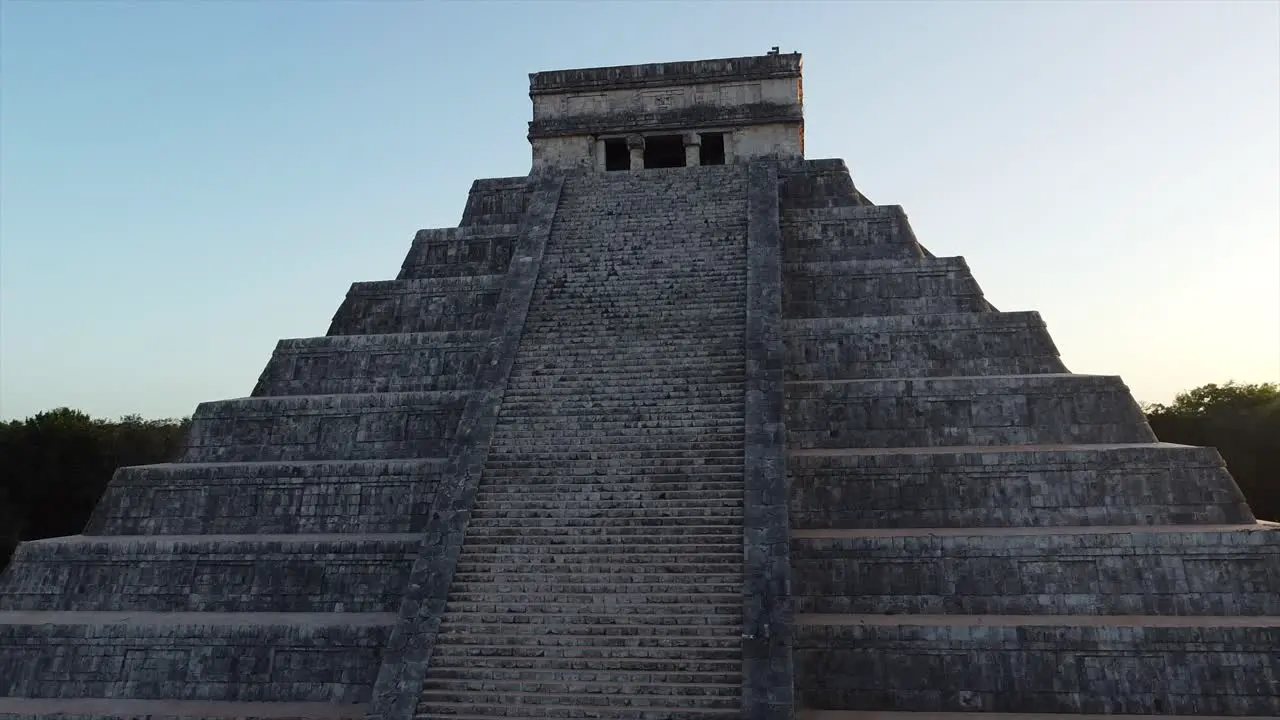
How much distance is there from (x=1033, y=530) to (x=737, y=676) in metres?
4.16

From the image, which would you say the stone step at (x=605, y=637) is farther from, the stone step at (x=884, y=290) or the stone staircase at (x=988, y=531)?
the stone step at (x=884, y=290)

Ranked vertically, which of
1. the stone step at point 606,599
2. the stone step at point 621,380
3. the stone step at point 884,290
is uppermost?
the stone step at point 884,290

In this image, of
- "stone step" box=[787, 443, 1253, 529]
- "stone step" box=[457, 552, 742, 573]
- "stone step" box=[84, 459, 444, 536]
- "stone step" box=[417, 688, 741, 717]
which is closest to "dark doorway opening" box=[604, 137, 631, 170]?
"stone step" box=[84, 459, 444, 536]

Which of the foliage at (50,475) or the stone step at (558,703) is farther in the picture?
the foliage at (50,475)

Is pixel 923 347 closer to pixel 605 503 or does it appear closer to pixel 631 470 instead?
pixel 631 470

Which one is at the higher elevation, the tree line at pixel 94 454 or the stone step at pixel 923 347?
the tree line at pixel 94 454

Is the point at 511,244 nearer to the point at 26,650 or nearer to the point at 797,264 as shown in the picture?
the point at 797,264

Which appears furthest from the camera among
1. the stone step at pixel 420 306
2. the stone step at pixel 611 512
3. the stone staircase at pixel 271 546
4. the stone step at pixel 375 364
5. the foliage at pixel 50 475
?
the foliage at pixel 50 475

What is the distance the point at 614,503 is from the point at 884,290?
590 centimetres

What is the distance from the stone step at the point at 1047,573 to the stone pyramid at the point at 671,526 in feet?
0.10

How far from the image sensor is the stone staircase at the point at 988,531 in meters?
9.14

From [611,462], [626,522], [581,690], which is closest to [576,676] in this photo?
[581,690]

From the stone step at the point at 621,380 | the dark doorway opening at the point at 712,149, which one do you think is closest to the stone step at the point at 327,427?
the stone step at the point at 621,380

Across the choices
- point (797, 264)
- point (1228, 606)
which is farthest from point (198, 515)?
point (1228, 606)
